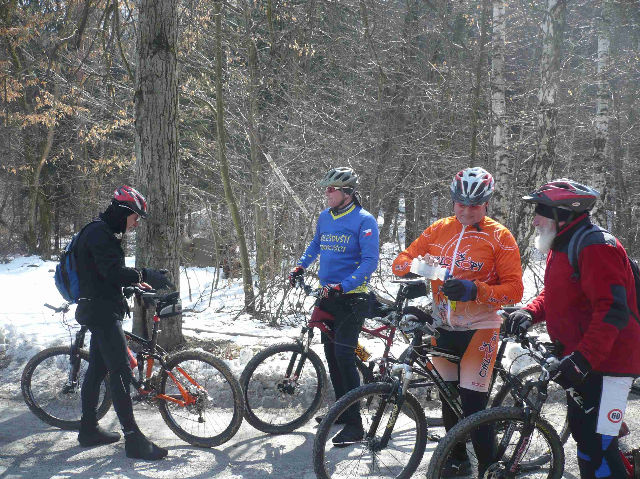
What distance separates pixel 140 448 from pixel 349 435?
168 cm

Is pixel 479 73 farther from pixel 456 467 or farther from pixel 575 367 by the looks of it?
pixel 575 367

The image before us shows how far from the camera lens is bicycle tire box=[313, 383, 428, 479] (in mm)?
3949

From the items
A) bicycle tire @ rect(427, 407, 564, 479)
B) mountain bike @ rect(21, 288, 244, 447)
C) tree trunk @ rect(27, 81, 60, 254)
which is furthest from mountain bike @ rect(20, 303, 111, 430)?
tree trunk @ rect(27, 81, 60, 254)

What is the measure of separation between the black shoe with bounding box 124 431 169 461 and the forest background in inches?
89.0

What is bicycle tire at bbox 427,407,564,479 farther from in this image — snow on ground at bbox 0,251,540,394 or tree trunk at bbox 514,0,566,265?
tree trunk at bbox 514,0,566,265

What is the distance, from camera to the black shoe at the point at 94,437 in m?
4.93

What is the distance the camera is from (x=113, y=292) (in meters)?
4.81

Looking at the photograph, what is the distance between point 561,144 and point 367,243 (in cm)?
1340

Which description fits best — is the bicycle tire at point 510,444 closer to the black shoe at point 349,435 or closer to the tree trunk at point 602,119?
the black shoe at point 349,435

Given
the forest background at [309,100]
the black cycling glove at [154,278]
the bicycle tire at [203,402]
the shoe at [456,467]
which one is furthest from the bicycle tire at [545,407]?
the forest background at [309,100]

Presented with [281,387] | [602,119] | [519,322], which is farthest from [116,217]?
[602,119]

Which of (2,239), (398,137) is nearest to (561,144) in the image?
(398,137)

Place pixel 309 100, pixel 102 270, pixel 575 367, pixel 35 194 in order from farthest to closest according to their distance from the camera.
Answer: pixel 35 194 < pixel 309 100 < pixel 102 270 < pixel 575 367

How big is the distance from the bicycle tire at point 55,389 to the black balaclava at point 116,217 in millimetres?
1330
